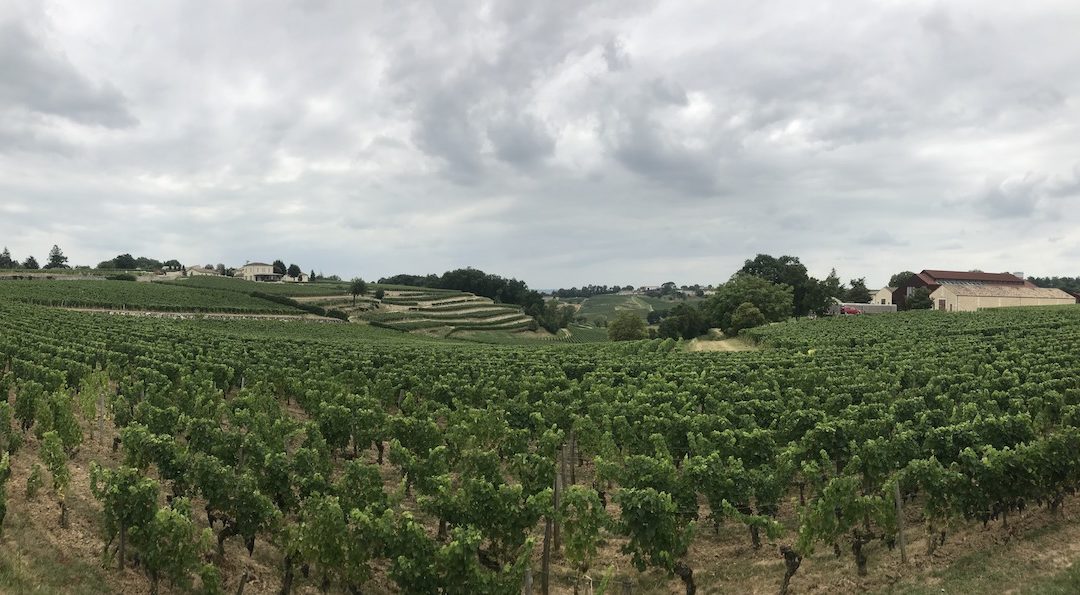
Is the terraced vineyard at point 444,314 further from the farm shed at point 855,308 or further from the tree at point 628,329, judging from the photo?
the farm shed at point 855,308

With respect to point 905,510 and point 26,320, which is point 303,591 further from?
point 26,320

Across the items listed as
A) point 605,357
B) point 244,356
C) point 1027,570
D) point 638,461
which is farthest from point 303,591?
point 605,357

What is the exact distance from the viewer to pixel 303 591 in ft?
47.2

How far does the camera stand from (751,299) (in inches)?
3930

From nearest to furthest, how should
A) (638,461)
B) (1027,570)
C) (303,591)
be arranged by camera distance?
(1027,570) → (303,591) → (638,461)

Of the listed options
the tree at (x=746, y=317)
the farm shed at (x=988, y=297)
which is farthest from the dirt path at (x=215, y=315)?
the farm shed at (x=988, y=297)

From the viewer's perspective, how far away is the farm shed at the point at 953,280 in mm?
129875

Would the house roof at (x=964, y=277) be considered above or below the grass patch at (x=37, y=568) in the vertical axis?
above

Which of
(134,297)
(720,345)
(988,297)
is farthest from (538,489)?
(988,297)

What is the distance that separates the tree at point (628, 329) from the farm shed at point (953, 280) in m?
59.9

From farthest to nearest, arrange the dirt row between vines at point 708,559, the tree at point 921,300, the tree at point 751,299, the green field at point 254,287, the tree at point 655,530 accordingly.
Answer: the green field at point 254,287 → the tree at point 921,300 → the tree at point 751,299 → the tree at point 655,530 → the dirt row between vines at point 708,559

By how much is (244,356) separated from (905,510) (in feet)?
133

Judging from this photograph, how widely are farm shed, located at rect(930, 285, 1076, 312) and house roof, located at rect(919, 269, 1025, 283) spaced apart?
15269 millimetres

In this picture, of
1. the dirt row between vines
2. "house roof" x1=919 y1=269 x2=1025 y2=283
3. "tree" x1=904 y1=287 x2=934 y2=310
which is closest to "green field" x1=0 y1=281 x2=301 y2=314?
the dirt row between vines
